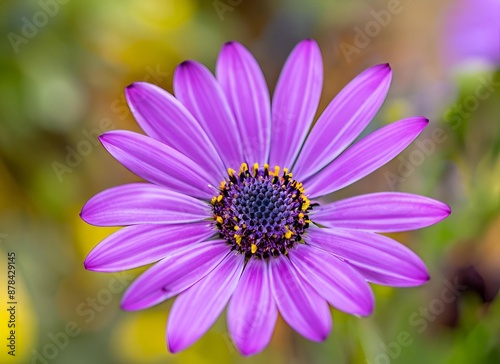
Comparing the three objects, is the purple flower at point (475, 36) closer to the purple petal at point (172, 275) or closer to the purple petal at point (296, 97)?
the purple petal at point (296, 97)

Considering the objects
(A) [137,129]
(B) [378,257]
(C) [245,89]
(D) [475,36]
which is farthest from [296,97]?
(A) [137,129]

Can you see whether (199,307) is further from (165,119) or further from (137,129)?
(137,129)

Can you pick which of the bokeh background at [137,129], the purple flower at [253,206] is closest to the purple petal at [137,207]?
the purple flower at [253,206]

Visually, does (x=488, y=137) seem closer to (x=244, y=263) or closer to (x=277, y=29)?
(x=244, y=263)

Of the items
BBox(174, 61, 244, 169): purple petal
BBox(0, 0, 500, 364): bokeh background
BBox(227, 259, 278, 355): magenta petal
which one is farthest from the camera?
BBox(0, 0, 500, 364): bokeh background

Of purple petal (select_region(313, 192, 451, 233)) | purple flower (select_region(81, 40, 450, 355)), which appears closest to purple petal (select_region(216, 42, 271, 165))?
purple flower (select_region(81, 40, 450, 355))

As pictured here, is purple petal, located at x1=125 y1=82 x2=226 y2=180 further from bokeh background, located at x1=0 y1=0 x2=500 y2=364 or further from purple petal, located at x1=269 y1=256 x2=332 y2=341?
bokeh background, located at x1=0 y1=0 x2=500 y2=364

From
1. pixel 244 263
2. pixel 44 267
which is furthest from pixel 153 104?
pixel 44 267
